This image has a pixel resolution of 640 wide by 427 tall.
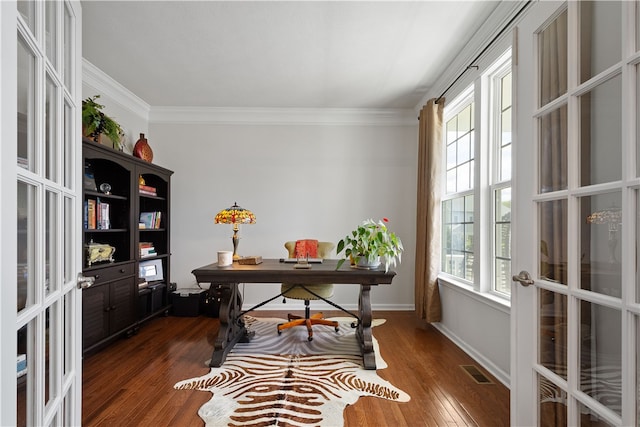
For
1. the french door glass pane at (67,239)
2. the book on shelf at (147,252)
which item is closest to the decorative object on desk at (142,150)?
the book on shelf at (147,252)

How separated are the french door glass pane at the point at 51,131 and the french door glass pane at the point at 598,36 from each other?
175 cm

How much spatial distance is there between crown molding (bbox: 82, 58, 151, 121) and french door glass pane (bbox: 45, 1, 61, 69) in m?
2.30

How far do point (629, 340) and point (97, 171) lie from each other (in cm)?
389

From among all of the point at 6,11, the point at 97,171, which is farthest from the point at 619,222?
the point at 97,171

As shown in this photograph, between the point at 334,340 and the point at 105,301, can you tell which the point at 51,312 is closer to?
the point at 105,301

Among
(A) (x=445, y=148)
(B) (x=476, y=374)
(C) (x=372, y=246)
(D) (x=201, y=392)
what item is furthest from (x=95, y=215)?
(A) (x=445, y=148)

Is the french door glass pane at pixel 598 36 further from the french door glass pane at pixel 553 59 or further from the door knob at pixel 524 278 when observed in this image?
the door knob at pixel 524 278

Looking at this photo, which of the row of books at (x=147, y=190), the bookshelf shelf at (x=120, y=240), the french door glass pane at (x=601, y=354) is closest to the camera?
the french door glass pane at (x=601, y=354)

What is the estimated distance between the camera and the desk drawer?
8.59 feet

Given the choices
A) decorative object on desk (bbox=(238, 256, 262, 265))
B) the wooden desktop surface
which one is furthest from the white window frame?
decorative object on desk (bbox=(238, 256, 262, 265))

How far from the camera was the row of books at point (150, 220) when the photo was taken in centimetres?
349

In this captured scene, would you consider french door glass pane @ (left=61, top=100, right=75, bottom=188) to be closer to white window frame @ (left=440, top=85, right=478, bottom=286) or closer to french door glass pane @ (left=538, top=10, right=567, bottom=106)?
french door glass pane @ (left=538, top=10, right=567, bottom=106)

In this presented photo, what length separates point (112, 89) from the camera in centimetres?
329

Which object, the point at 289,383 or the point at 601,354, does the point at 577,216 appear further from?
the point at 289,383
